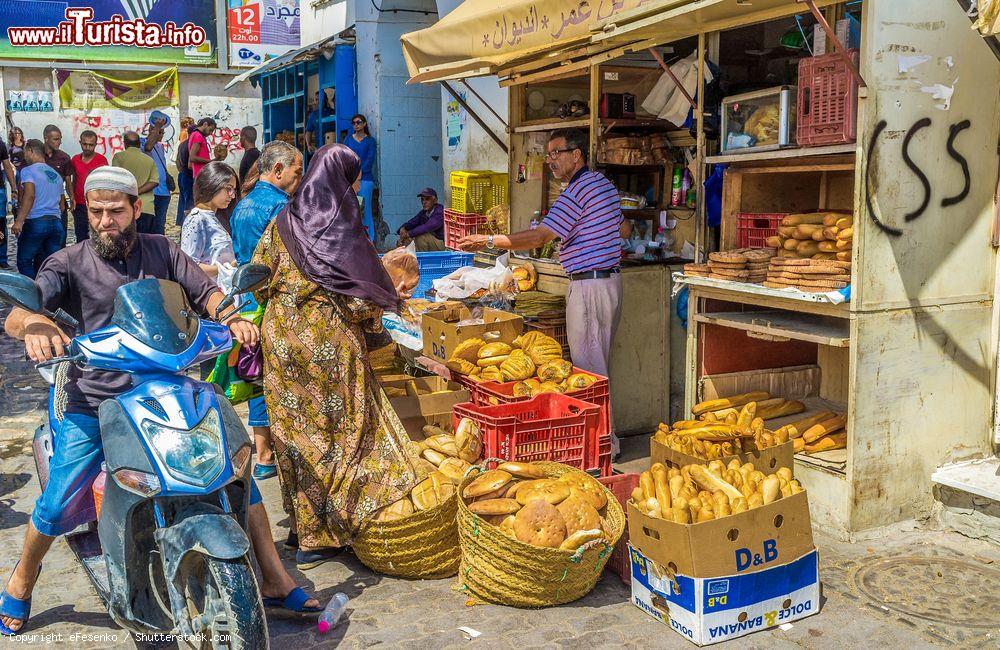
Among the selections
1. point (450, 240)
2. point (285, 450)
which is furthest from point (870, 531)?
point (450, 240)

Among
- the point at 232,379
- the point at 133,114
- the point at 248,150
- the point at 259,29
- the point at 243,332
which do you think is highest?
the point at 259,29

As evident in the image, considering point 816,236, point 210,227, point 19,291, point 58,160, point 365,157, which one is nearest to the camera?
point 19,291

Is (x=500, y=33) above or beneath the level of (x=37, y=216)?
above

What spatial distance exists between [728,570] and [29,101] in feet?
77.4

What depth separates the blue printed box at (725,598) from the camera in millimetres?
3697

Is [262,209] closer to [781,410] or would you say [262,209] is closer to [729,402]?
[729,402]

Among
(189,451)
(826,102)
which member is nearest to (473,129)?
(826,102)

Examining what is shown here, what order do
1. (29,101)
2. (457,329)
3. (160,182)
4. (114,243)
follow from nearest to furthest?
(114,243) < (457,329) < (160,182) < (29,101)

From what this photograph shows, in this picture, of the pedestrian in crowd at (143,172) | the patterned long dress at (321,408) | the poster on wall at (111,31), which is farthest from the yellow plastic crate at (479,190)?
the poster on wall at (111,31)

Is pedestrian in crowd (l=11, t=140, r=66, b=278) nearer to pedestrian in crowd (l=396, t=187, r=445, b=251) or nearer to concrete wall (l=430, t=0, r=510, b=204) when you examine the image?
pedestrian in crowd (l=396, t=187, r=445, b=251)

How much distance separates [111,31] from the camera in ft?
76.9

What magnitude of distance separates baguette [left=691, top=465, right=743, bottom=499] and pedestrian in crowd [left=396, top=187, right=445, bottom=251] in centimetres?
694

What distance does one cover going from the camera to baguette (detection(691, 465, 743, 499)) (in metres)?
4.05

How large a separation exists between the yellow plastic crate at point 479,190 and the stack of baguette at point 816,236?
402 centimetres
